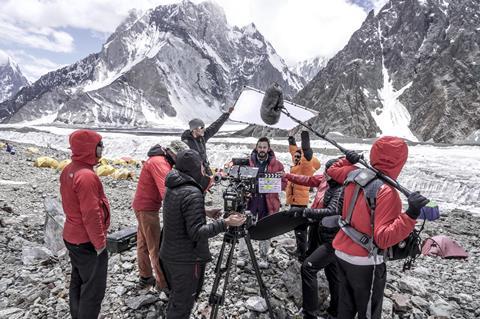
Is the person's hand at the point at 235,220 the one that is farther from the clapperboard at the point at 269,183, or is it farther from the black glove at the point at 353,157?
the clapperboard at the point at 269,183

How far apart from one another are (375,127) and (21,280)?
92.0 m

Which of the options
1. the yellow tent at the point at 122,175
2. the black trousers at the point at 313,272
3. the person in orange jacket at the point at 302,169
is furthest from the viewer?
the yellow tent at the point at 122,175

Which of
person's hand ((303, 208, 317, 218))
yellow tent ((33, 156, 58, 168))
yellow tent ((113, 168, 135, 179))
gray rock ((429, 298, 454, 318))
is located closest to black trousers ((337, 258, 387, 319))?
person's hand ((303, 208, 317, 218))

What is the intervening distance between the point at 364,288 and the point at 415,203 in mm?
990

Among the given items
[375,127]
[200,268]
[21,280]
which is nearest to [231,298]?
[200,268]

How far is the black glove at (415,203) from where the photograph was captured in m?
2.67

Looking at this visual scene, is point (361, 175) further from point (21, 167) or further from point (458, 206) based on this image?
point (21, 167)

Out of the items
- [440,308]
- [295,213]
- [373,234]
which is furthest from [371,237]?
[440,308]

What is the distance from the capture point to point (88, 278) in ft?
12.3

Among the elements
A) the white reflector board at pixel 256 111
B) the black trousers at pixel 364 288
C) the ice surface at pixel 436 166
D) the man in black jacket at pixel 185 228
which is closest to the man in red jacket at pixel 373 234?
the black trousers at pixel 364 288

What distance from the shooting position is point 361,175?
3.08 metres

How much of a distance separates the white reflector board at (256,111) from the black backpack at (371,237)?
220 cm

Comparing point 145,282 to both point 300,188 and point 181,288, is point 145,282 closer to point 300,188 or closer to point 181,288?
point 181,288

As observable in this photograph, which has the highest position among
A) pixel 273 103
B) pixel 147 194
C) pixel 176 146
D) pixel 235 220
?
pixel 273 103
